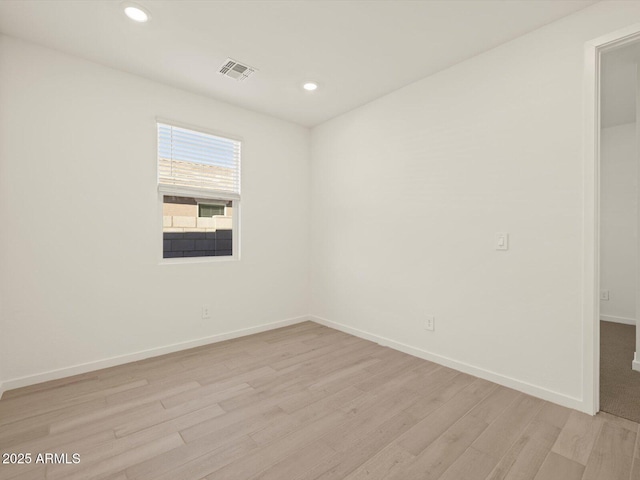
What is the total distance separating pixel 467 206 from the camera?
267 cm

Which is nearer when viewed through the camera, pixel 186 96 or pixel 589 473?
pixel 589 473

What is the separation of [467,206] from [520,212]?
16.1 inches

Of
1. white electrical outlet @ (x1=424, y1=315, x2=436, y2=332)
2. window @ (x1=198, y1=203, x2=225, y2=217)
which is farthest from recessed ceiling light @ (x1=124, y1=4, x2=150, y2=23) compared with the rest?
white electrical outlet @ (x1=424, y1=315, x2=436, y2=332)

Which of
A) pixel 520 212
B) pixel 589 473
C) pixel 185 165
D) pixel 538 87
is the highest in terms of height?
pixel 538 87

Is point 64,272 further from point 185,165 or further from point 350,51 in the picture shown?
point 350,51

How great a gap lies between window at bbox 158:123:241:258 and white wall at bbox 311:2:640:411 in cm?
142

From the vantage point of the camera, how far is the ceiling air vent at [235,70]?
8.93ft

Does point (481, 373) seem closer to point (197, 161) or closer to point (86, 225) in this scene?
point (197, 161)

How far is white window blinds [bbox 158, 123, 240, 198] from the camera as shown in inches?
124

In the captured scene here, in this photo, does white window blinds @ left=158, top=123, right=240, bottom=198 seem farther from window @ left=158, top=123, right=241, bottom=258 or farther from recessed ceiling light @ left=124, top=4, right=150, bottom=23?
A: recessed ceiling light @ left=124, top=4, right=150, bottom=23

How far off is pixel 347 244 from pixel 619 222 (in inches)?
157

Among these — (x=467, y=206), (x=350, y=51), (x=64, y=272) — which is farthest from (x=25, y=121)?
(x=467, y=206)

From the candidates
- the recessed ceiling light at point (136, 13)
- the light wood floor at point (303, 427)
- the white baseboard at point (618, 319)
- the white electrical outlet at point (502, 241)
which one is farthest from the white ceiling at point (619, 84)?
the recessed ceiling light at point (136, 13)

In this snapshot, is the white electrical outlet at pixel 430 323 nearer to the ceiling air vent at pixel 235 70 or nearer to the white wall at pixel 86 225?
the white wall at pixel 86 225
